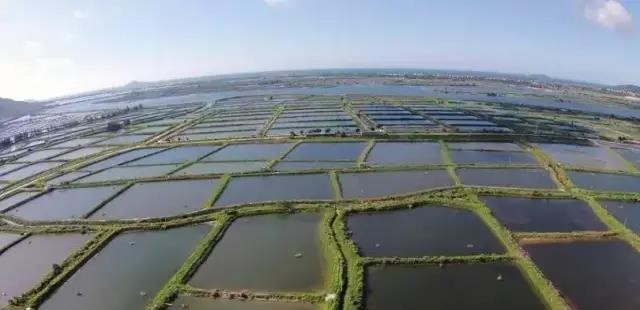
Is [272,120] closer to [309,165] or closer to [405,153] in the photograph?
[405,153]

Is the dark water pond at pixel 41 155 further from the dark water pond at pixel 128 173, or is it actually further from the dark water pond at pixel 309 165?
the dark water pond at pixel 309 165

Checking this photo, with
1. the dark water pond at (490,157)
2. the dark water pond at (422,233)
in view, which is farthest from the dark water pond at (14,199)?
the dark water pond at (490,157)

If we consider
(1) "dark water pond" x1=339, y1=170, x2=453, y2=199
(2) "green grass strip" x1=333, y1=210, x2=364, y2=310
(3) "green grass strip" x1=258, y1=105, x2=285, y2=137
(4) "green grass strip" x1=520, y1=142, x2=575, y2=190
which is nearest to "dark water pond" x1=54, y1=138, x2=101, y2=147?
(3) "green grass strip" x1=258, y1=105, x2=285, y2=137

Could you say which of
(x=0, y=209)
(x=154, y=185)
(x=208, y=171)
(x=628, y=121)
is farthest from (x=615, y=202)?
(x=628, y=121)

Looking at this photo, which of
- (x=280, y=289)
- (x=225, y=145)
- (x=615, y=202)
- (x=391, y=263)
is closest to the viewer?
(x=280, y=289)

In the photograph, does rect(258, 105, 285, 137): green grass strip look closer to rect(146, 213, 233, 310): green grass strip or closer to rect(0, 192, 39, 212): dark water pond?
rect(0, 192, 39, 212): dark water pond

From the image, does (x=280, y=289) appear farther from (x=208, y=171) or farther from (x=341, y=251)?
(x=208, y=171)
